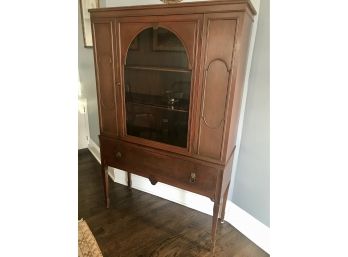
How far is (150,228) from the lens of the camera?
1.77 m

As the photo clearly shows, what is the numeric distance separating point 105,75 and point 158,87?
373 mm

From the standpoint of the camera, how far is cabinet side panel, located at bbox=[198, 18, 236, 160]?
111 centimetres

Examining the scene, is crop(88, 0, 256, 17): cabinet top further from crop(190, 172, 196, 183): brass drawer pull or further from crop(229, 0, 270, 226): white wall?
crop(190, 172, 196, 183): brass drawer pull

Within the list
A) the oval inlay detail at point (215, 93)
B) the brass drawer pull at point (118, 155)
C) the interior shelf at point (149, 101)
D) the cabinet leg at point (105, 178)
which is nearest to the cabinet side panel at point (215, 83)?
the oval inlay detail at point (215, 93)

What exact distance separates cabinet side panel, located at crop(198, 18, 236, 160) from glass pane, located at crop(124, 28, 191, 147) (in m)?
0.13

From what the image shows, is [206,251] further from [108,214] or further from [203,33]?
[203,33]
